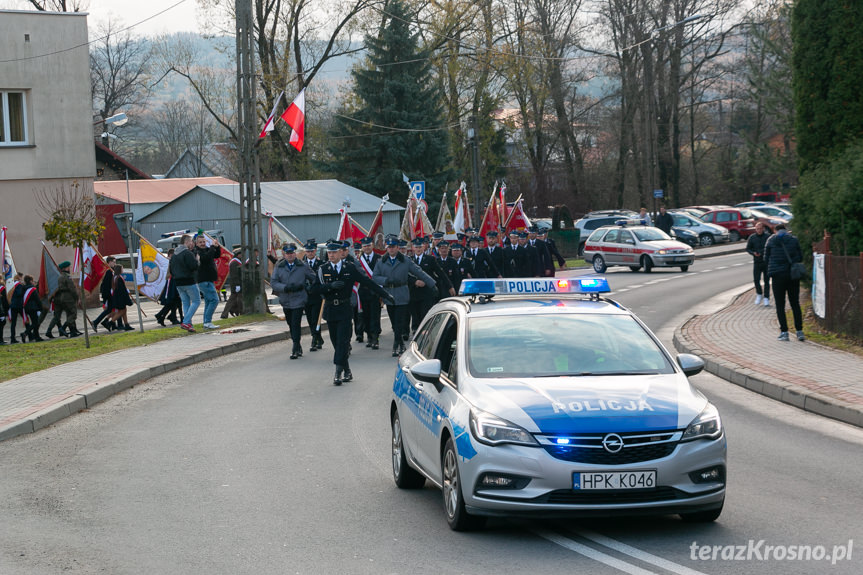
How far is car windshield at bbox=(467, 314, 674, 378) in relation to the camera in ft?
23.4

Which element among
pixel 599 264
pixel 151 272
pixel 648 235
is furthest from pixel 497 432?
pixel 599 264

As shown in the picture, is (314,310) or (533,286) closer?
(533,286)

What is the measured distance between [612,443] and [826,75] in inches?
615

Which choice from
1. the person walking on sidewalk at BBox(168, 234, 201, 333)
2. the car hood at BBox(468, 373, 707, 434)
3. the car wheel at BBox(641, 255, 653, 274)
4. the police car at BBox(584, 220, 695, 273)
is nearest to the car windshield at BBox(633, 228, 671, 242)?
the police car at BBox(584, 220, 695, 273)

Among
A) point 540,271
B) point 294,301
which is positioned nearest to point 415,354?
point 294,301

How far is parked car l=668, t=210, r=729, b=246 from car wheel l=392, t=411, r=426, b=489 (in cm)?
4542

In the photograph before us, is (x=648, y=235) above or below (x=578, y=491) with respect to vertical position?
above

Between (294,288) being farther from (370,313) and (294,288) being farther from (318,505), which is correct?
(318,505)

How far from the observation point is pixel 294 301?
59.4 ft

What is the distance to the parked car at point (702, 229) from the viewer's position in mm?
52188

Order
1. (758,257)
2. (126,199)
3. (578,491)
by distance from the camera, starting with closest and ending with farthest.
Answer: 1. (578,491)
2. (758,257)
3. (126,199)

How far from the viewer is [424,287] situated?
18844 millimetres

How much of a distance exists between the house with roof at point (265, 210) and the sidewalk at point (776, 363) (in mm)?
26924

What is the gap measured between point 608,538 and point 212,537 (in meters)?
2.53
